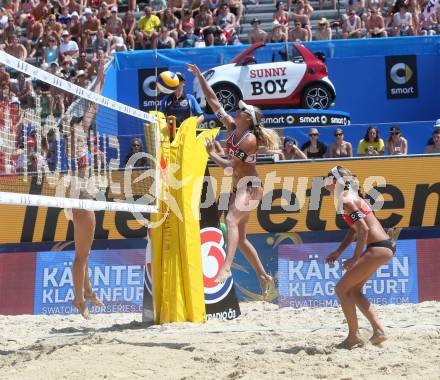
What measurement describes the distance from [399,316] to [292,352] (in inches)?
93.9

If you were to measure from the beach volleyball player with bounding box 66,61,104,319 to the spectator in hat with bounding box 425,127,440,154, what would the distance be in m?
4.97

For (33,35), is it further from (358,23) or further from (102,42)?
(358,23)

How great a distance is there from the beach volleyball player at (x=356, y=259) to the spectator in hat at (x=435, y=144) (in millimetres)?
4728

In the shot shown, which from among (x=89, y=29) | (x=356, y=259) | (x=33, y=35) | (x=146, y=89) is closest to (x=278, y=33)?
(x=146, y=89)

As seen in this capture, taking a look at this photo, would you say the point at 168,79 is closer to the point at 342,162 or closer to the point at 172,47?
the point at 342,162

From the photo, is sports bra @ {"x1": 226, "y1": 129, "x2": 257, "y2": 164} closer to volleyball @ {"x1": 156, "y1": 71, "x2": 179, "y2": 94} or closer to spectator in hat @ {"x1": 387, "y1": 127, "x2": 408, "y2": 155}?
volleyball @ {"x1": 156, "y1": 71, "x2": 179, "y2": 94}

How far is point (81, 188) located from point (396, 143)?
218 inches

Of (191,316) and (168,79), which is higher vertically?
(168,79)

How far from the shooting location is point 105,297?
10.3 metres

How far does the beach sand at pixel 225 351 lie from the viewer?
5992 mm

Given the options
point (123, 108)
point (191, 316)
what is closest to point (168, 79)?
point (123, 108)

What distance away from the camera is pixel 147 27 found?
16.3 meters

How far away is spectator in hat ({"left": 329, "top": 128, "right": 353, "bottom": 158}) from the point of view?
11547 mm

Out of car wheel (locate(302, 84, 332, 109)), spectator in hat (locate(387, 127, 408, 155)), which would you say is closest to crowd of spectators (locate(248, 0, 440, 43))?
car wheel (locate(302, 84, 332, 109))
